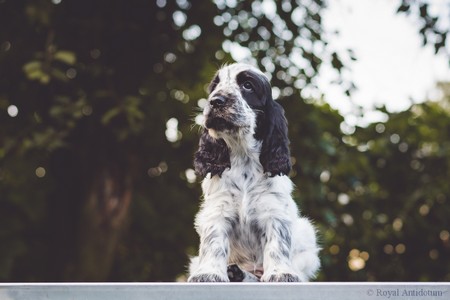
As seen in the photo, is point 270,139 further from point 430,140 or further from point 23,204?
point 430,140

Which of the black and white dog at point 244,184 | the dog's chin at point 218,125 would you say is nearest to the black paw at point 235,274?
the black and white dog at point 244,184

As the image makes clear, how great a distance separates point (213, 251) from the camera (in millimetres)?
2725

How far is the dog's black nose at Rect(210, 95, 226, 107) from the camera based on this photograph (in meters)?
2.68

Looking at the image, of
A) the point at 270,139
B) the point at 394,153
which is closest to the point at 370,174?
the point at 394,153

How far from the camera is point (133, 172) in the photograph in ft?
22.2

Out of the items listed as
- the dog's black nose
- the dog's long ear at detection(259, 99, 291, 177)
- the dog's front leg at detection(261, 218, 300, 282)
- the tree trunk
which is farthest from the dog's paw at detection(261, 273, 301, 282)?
the tree trunk

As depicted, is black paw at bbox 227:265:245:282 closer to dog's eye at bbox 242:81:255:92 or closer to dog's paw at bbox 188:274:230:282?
dog's paw at bbox 188:274:230:282

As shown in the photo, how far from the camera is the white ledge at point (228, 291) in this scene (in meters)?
2.39

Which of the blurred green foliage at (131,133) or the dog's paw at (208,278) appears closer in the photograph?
the dog's paw at (208,278)

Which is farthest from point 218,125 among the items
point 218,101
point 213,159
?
point 213,159

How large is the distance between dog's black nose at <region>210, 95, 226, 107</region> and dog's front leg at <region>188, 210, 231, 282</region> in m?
0.49

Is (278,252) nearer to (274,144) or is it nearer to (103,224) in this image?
(274,144)

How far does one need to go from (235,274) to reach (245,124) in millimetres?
661

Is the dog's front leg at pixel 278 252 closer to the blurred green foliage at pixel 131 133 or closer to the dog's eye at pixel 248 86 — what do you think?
the dog's eye at pixel 248 86
